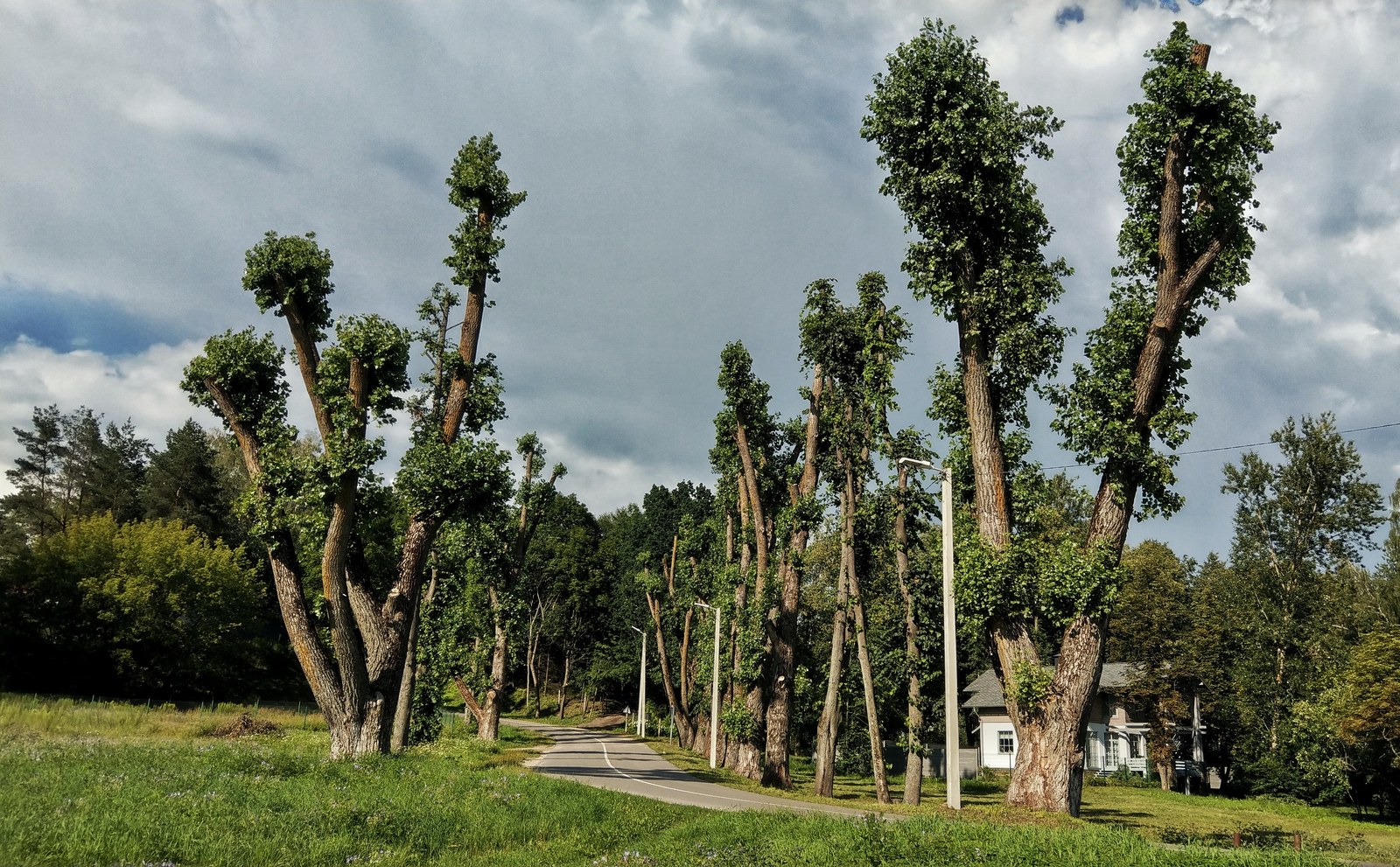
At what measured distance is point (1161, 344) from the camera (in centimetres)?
1534

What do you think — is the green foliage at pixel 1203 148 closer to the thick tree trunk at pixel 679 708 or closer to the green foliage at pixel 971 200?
the green foliage at pixel 971 200

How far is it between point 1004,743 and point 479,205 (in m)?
48.2

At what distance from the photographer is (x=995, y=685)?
57500mm

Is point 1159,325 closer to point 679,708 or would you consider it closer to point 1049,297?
point 1049,297

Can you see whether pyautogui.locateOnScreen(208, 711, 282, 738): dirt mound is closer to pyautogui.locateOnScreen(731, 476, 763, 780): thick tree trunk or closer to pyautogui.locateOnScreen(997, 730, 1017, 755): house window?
pyautogui.locateOnScreen(731, 476, 763, 780): thick tree trunk

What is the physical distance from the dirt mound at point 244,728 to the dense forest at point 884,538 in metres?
2.51

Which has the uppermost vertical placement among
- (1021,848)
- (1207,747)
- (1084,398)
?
(1084,398)

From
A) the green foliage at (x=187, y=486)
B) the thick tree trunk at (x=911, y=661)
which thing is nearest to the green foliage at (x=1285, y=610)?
the thick tree trunk at (x=911, y=661)

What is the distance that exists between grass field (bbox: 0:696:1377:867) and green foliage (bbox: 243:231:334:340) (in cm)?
947

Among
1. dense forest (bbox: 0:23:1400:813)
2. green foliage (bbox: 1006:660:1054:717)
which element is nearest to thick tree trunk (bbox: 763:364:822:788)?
dense forest (bbox: 0:23:1400:813)

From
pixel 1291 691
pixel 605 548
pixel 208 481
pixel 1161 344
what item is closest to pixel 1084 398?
pixel 1161 344

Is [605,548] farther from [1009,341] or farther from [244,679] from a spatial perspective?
[1009,341]

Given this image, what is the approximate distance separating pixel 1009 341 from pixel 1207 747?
52058mm

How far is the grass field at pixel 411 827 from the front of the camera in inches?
355
